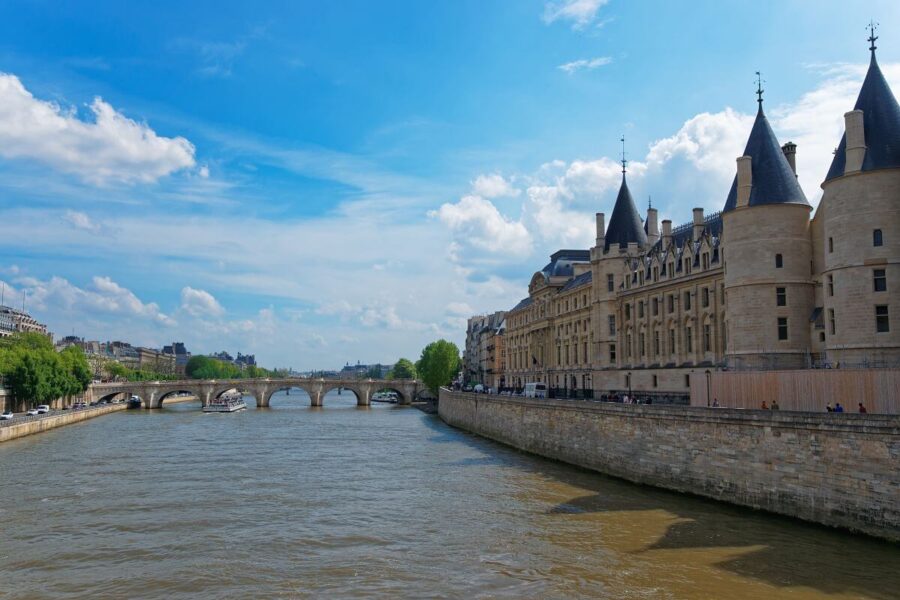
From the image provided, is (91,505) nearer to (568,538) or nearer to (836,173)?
(568,538)

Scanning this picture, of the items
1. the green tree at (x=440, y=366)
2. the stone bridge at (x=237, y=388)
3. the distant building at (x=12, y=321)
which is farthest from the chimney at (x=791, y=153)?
the distant building at (x=12, y=321)

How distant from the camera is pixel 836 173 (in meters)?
31.4

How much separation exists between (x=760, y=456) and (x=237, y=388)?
106 m

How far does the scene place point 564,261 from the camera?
3100 inches

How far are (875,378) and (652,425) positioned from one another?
9945mm

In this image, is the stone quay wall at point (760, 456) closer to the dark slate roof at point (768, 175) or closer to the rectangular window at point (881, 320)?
the rectangular window at point (881, 320)

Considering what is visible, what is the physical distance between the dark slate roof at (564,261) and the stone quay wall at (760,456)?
3658 cm

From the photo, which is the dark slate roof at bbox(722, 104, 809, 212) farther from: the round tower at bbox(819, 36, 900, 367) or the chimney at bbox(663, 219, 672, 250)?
the chimney at bbox(663, 219, 672, 250)

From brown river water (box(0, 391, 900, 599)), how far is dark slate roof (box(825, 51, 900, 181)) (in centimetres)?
1538

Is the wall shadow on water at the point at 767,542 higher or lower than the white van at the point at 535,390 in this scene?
lower

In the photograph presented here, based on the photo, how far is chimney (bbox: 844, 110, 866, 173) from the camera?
3067 cm

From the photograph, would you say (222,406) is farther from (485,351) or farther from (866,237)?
(866,237)

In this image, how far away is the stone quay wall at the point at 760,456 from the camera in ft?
72.0

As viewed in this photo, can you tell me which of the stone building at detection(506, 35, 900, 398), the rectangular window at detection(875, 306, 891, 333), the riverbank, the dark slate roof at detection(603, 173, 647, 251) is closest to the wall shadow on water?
the stone building at detection(506, 35, 900, 398)
